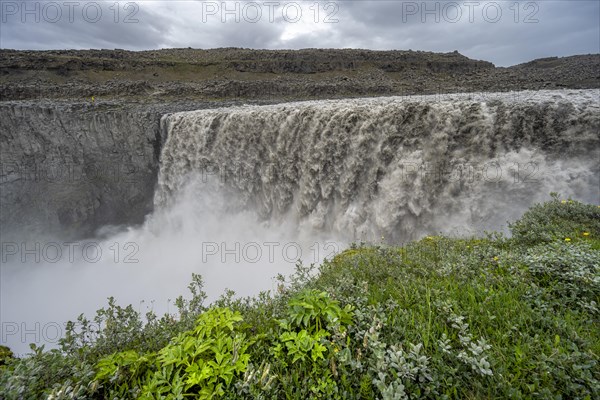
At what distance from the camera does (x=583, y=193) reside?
6320 mm

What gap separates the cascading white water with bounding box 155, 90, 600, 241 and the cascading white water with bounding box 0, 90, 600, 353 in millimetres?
32

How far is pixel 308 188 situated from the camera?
11.2m

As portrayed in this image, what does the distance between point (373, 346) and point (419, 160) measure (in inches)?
278

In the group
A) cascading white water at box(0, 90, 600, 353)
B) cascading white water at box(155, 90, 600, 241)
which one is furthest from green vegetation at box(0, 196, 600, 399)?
cascading white water at box(0, 90, 600, 353)

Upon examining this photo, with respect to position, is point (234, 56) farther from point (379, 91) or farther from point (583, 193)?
point (583, 193)

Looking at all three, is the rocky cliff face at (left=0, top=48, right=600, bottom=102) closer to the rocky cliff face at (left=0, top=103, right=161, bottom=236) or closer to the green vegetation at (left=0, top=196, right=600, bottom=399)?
the rocky cliff face at (left=0, top=103, right=161, bottom=236)

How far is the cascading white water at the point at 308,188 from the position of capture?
6.98m

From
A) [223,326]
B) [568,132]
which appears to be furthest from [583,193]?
[223,326]

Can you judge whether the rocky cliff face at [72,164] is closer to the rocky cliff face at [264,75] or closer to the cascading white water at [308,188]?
the cascading white water at [308,188]

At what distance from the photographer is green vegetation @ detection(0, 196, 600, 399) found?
204 centimetres

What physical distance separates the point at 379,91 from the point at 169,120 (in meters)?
22.2

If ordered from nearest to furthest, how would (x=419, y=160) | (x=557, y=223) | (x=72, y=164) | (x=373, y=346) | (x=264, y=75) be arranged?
(x=373, y=346) < (x=557, y=223) < (x=419, y=160) < (x=72, y=164) < (x=264, y=75)

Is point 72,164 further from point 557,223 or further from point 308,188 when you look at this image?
point 557,223

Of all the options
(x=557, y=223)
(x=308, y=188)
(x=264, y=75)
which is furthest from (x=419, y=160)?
(x=264, y=75)
